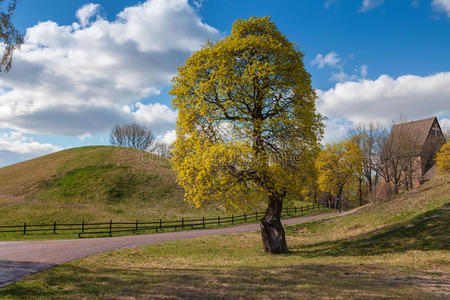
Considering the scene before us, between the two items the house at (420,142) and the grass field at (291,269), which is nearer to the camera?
the grass field at (291,269)

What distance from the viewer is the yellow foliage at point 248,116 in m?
15.5

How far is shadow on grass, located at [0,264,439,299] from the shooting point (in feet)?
24.9

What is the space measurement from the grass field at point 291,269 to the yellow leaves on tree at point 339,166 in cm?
2604

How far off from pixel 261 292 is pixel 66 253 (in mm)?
13154

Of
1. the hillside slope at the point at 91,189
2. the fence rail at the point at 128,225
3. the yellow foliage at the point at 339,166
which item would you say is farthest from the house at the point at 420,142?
Answer: the hillside slope at the point at 91,189

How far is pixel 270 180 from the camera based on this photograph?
15.4 m

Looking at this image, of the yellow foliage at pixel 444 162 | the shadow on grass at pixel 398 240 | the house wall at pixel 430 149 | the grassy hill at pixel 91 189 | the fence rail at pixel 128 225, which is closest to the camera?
the shadow on grass at pixel 398 240

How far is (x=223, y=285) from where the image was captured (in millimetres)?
8539

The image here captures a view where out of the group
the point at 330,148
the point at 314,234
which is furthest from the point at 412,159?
the point at 314,234

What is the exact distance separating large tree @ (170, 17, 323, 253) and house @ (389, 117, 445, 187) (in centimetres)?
3654

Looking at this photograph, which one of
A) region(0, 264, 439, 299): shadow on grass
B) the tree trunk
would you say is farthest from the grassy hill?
region(0, 264, 439, 299): shadow on grass

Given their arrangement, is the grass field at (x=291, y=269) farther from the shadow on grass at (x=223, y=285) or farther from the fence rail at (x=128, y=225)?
the fence rail at (x=128, y=225)

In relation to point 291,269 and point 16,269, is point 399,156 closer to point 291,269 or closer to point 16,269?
point 291,269

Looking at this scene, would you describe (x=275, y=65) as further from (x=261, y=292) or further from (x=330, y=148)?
(x=330, y=148)
